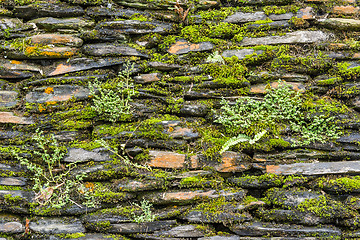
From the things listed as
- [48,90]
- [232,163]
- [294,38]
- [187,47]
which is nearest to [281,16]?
[294,38]

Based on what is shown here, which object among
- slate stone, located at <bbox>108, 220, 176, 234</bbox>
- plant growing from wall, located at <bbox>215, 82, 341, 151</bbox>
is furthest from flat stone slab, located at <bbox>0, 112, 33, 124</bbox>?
plant growing from wall, located at <bbox>215, 82, 341, 151</bbox>

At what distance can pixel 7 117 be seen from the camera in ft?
13.8

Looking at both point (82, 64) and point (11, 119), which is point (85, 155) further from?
point (82, 64)

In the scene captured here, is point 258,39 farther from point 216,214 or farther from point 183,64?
point 216,214

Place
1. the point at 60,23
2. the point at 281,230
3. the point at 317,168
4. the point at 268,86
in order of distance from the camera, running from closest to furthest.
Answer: the point at 281,230, the point at 317,168, the point at 268,86, the point at 60,23

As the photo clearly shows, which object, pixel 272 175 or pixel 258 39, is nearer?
pixel 272 175

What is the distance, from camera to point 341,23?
4785 mm

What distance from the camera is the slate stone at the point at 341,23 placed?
4781 mm

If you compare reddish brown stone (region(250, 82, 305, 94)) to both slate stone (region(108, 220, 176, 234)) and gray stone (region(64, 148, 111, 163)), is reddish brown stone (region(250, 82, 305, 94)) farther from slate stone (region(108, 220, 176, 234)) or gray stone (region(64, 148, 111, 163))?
gray stone (region(64, 148, 111, 163))

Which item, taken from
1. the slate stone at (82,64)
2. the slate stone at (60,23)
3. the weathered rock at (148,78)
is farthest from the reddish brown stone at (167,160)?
the slate stone at (60,23)

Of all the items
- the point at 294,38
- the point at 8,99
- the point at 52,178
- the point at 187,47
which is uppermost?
the point at 294,38

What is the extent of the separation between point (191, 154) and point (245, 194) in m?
1.00

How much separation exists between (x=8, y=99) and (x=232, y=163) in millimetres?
3758

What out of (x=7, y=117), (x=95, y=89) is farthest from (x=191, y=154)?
(x=7, y=117)
